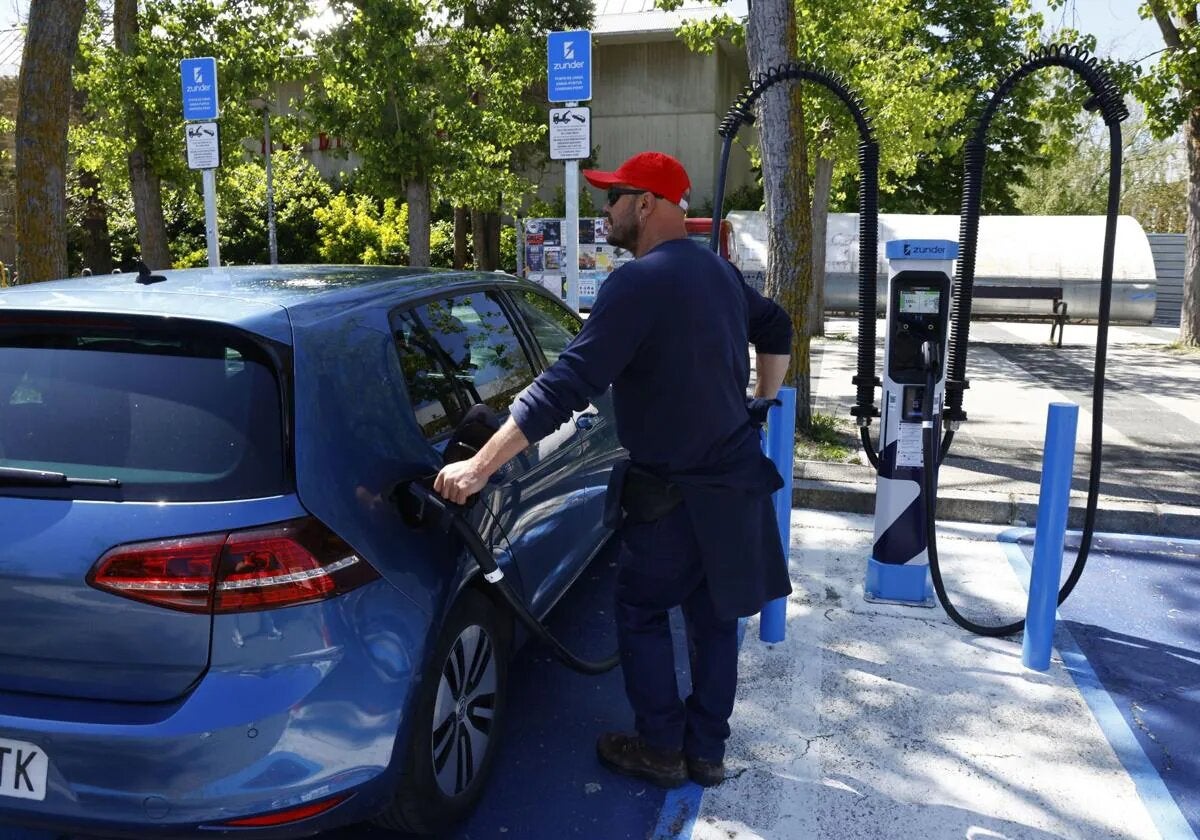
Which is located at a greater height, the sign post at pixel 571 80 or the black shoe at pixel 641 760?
the sign post at pixel 571 80

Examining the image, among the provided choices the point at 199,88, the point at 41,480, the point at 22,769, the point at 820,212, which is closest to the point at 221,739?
the point at 22,769

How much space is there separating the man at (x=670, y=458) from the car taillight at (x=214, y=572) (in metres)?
0.48

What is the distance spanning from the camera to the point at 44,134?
7.41 m

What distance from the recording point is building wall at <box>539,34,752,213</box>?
26422 mm

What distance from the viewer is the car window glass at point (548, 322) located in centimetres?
427

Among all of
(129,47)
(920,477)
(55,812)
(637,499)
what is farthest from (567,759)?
(129,47)

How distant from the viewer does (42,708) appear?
2199 millimetres

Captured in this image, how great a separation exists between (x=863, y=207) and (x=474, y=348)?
6.41 ft

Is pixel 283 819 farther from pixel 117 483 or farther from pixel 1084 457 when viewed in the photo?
pixel 1084 457

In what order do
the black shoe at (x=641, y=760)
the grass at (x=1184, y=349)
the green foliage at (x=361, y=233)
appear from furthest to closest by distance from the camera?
the green foliage at (x=361, y=233) < the grass at (x=1184, y=349) < the black shoe at (x=641, y=760)

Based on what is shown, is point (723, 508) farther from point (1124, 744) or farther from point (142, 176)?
point (142, 176)

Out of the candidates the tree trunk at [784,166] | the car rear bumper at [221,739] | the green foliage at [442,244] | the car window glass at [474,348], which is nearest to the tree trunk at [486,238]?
the green foliage at [442,244]

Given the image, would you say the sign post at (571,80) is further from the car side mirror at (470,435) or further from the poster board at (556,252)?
the poster board at (556,252)

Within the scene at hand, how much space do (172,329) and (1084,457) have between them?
22.6ft
